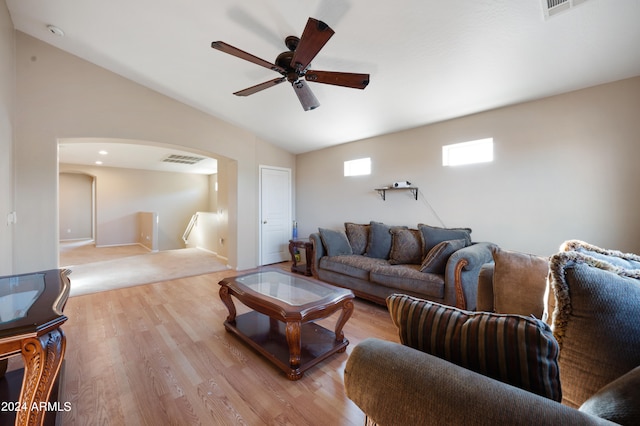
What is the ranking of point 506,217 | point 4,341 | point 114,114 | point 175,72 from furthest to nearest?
point 114,114
point 175,72
point 506,217
point 4,341

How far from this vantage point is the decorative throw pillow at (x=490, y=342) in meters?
0.68

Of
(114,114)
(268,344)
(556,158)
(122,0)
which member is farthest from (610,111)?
(114,114)

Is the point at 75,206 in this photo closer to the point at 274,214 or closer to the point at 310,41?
the point at 274,214

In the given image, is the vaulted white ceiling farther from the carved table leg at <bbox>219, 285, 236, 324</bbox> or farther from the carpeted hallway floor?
the carpeted hallway floor

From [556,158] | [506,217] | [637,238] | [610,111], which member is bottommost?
[637,238]

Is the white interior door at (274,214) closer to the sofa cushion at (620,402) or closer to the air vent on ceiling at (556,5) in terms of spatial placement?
the air vent on ceiling at (556,5)

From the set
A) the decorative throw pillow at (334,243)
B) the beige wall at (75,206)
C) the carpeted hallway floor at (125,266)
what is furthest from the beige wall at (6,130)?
the beige wall at (75,206)

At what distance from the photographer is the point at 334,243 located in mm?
3801

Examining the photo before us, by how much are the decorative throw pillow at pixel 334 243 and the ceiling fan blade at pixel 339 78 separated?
2206 mm

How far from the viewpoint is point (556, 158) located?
2668mm

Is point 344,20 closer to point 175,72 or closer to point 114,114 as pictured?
point 175,72

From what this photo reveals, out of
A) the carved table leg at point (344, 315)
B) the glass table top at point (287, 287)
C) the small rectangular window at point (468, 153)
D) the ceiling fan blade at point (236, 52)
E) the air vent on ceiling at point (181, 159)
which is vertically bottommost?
the carved table leg at point (344, 315)

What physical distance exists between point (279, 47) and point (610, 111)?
341cm

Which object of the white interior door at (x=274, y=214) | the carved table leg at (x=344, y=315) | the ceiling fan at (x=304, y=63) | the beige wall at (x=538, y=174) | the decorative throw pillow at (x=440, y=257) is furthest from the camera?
the white interior door at (x=274, y=214)
